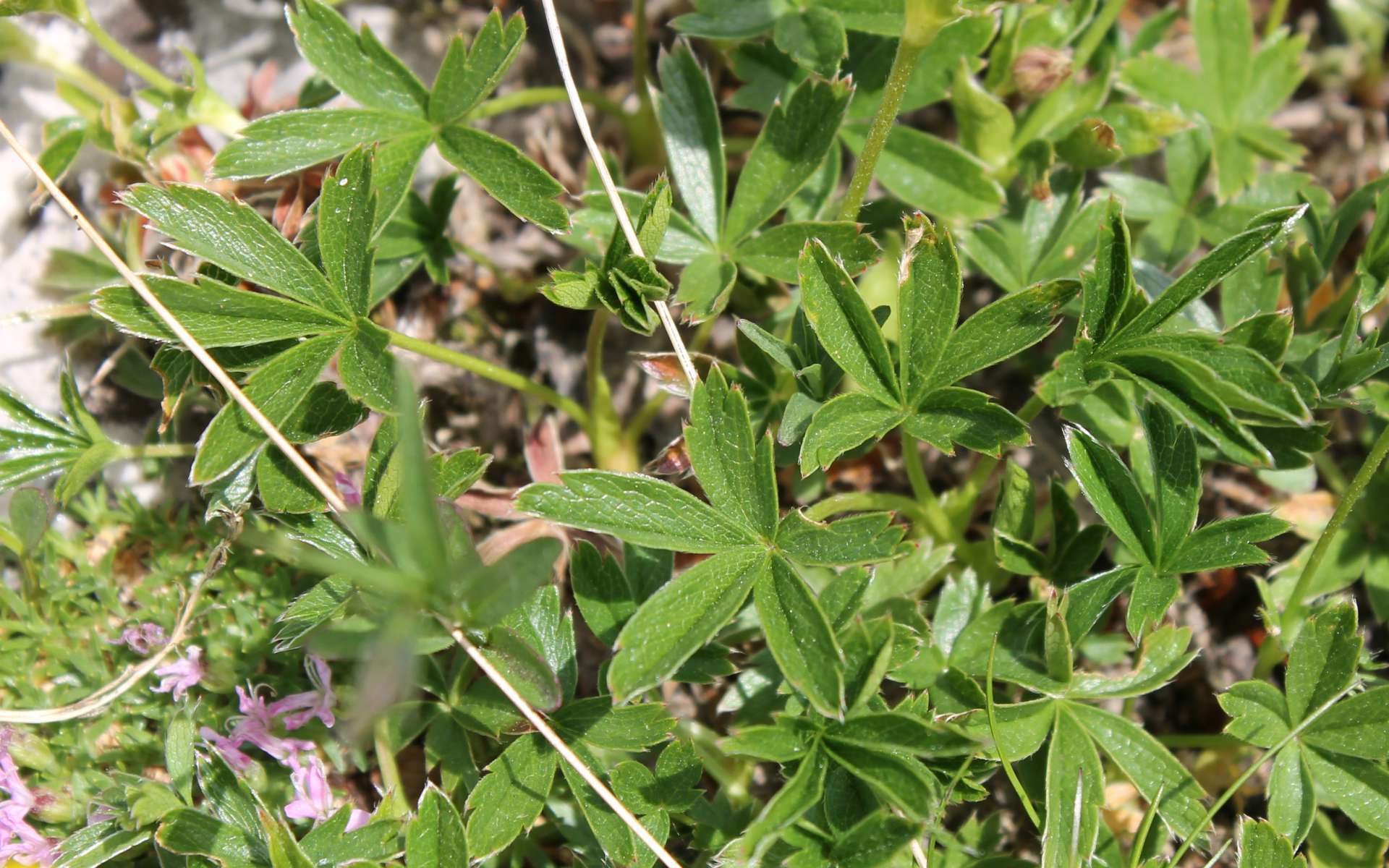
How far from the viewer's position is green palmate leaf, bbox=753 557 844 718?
152cm

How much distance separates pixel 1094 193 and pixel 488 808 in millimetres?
1679

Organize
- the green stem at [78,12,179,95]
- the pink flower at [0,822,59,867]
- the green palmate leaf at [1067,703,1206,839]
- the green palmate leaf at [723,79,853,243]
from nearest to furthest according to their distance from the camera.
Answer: the green palmate leaf at [1067,703,1206,839]
the pink flower at [0,822,59,867]
the green palmate leaf at [723,79,853,243]
the green stem at [78,12,179,95]

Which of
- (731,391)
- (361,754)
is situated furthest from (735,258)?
(361,754)

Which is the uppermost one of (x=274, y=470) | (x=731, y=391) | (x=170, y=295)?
(x=170, y=295)

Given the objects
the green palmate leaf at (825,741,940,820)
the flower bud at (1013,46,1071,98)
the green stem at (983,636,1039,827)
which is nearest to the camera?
the green palmate leaf at (825,741,940,820)

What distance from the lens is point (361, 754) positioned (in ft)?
6.45

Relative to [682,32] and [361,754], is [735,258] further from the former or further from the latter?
[361,754]

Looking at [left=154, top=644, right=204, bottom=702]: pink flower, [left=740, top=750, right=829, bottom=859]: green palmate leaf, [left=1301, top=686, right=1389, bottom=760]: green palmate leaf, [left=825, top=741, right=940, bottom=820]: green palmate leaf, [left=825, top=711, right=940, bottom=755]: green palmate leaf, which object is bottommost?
[left=1301, top=686, right=1389, bottom=760]: green palmate leaf

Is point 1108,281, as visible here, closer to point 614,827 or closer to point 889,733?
point 889,733

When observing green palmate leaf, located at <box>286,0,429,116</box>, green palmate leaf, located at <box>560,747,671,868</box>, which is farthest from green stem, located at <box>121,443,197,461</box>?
green palmate leaf, located at <box>560,747,671,868</box>

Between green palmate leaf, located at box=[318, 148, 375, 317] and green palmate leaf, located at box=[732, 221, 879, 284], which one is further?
green palmate leaf, located at box=[732, 221, 879, 284]

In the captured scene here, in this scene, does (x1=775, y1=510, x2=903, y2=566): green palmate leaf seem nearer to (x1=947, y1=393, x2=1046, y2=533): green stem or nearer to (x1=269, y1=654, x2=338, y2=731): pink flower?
(x1=947, y1=393, x2=1046, y2=533): green stem

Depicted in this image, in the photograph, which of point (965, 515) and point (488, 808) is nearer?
point (488, 808)

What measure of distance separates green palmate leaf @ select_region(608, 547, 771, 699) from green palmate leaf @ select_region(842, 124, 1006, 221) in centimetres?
91
